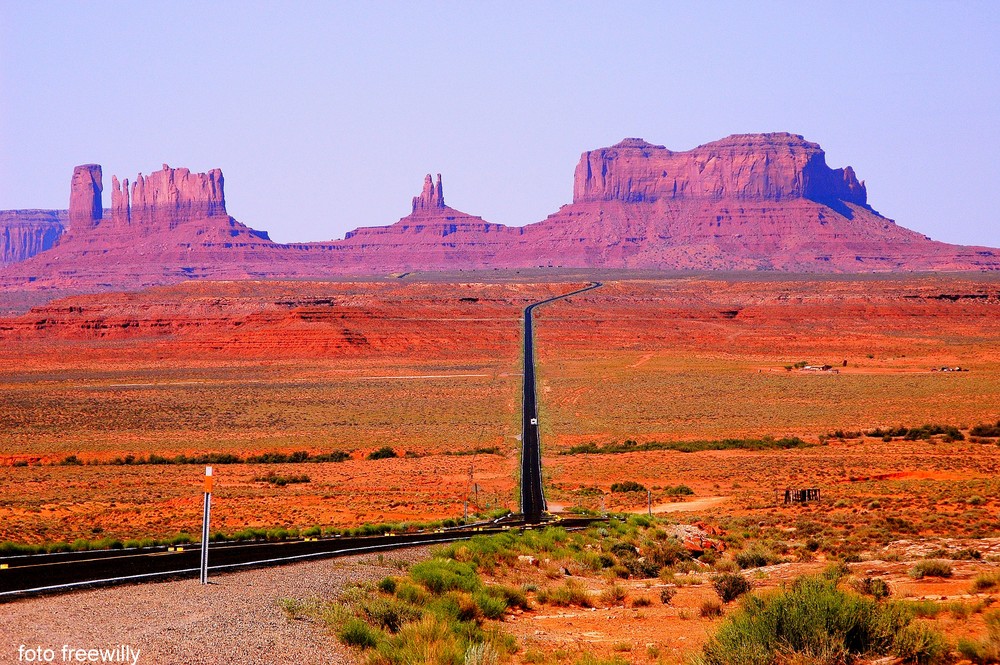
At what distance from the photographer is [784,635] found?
1154 centimetres

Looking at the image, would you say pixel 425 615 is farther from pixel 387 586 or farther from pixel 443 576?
pixel 443 576

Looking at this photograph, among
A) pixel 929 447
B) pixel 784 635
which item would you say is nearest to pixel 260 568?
pixel 784 635

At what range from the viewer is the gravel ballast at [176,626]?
33.9ft

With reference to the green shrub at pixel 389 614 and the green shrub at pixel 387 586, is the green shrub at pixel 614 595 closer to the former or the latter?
the green shrub at pixel 387 586

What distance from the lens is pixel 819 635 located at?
11398 millimetres

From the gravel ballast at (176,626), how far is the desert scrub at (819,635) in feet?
12.8

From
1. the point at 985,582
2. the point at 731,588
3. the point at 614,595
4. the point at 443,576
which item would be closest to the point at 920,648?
the point at 731,588

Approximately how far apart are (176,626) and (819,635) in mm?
6436

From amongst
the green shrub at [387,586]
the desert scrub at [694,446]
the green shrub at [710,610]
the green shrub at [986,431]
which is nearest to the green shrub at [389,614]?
the green shrub at [387,586]

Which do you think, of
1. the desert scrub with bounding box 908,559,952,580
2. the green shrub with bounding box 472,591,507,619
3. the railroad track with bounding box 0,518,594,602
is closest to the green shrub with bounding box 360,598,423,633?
the green shrub with bounding box 472,591,507,619

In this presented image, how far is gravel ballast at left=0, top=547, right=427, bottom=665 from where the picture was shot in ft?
33.9

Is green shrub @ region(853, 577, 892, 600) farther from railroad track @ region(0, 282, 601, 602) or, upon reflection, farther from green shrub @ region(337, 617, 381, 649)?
railroad track @ region(0, 282, 601, 602)

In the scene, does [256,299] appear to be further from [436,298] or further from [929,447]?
[929,447]

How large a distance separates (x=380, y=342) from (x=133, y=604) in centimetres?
10126
